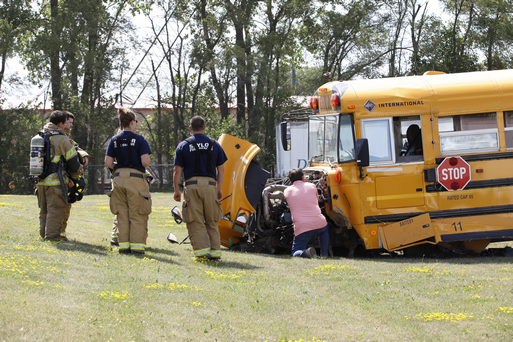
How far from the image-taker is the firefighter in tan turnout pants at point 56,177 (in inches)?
321

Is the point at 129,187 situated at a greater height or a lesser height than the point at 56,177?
lesser

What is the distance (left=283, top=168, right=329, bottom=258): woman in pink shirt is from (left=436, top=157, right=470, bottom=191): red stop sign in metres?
2.11

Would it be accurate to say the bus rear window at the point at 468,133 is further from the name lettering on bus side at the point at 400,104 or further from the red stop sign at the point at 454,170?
the name lettering on bus side at the point at 400,104

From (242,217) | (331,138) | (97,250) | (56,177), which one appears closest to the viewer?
(97,250)

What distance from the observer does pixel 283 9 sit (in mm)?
35875

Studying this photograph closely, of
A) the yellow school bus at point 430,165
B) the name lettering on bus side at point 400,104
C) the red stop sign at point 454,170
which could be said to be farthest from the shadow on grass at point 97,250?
the red stop sign at point 454,170

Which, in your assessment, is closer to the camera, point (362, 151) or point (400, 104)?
point (362, 151)

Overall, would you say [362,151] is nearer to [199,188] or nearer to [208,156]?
[208,156]

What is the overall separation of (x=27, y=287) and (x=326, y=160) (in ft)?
20.4

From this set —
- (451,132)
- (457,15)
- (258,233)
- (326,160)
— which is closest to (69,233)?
(258,233)

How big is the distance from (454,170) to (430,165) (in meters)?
0.40

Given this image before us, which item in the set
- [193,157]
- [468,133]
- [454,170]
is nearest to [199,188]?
[193,157]

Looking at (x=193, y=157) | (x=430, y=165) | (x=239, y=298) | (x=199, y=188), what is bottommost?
(x=239, y=298)

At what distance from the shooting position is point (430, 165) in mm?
8805
